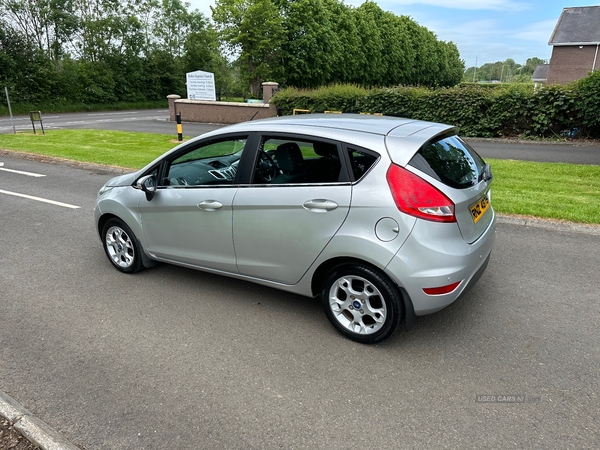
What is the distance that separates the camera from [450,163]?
11.5 ft

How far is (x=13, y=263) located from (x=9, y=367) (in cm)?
237

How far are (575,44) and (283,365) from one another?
50.3 metres

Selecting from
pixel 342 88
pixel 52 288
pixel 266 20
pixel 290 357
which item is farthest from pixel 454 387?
pixel 266 20

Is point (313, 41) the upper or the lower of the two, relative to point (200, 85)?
upper

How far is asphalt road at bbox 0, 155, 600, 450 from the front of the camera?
261 centimetres

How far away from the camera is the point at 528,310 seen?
3934 mm

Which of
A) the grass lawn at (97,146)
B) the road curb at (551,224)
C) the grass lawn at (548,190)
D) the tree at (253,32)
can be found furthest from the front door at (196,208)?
the tree at (253,32)

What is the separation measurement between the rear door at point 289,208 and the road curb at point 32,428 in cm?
184

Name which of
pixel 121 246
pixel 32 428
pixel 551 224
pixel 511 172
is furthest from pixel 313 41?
pixel 32 428

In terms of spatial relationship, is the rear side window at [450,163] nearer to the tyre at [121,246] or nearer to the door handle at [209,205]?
the door handle at [209,205]

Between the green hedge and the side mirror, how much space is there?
48.3 feet

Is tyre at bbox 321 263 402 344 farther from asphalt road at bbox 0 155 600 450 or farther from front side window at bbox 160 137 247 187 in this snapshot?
front side window at bbox 160 137 247 187

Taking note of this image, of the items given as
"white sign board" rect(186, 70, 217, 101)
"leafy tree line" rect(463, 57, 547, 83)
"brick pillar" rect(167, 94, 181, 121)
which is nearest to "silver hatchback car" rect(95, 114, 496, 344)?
"brick pillar" rect(167, 94, 181, 121)

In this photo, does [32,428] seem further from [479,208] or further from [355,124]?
[479,208]
